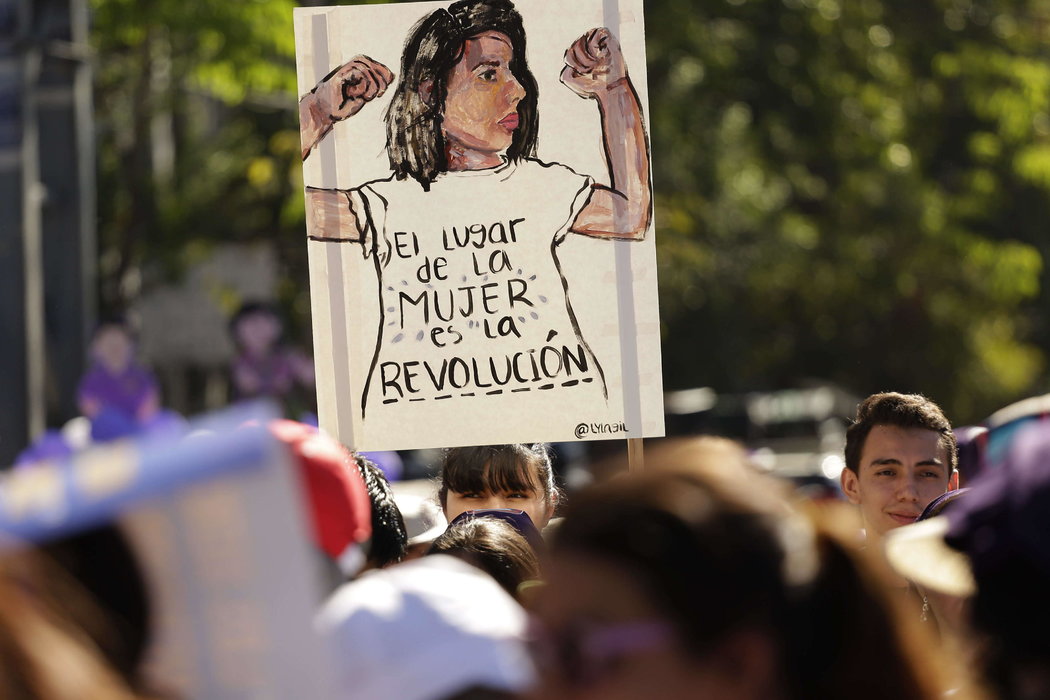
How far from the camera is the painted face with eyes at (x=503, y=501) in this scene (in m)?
4.28

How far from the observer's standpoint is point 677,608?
169 centimetres

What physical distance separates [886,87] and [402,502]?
10058mm

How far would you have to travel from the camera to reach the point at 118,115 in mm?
15562

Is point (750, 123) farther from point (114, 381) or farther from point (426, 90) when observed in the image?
point (426, 90)

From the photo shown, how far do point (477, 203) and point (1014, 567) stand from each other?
2.84 meters

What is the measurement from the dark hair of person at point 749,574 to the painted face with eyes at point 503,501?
2.51 metres

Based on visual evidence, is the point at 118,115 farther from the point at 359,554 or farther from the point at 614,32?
the point at 359,554

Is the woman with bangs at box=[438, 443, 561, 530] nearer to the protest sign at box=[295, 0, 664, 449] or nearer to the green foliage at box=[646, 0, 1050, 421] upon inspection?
the protest sign at box=[295, 0, 664, 449]

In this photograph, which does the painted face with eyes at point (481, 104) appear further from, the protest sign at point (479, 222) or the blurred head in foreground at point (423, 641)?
the blurred head in foreground at point (423, 641)

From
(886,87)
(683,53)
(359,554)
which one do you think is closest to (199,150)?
(683,53)

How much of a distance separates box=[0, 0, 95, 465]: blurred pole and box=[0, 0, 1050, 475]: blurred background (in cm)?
1

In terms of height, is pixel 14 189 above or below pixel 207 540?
above

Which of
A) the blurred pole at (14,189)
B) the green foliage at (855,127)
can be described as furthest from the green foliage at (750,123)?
the blurred pole at (14,189)
